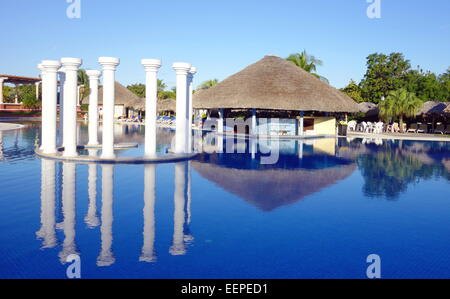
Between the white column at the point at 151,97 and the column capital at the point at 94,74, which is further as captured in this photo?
the column capital at the point at 94,74

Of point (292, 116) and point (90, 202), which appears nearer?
point (90, 202)

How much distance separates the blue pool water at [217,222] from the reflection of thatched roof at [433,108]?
24.0 metres

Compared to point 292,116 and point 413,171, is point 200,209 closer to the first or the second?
point 413,171

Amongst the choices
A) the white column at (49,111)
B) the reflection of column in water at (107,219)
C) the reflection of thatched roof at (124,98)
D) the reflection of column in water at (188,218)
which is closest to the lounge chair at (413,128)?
the reflection of thatched roof at (124,98)

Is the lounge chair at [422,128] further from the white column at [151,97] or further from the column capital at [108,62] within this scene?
the column capital at [108,62]

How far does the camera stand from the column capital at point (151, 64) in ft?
39.5

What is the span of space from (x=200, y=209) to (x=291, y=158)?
816 cm

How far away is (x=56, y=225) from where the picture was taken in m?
5.87

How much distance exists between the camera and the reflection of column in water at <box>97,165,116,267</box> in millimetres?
4630

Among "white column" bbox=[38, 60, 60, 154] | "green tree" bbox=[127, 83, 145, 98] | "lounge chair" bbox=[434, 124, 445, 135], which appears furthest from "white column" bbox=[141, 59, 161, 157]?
→ "green tree" bbox=[127, 83, 145, 98]

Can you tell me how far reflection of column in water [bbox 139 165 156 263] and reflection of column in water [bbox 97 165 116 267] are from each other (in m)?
0.39

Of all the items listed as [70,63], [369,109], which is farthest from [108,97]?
[369,109]

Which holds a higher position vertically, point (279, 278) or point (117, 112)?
point (117, 112)
